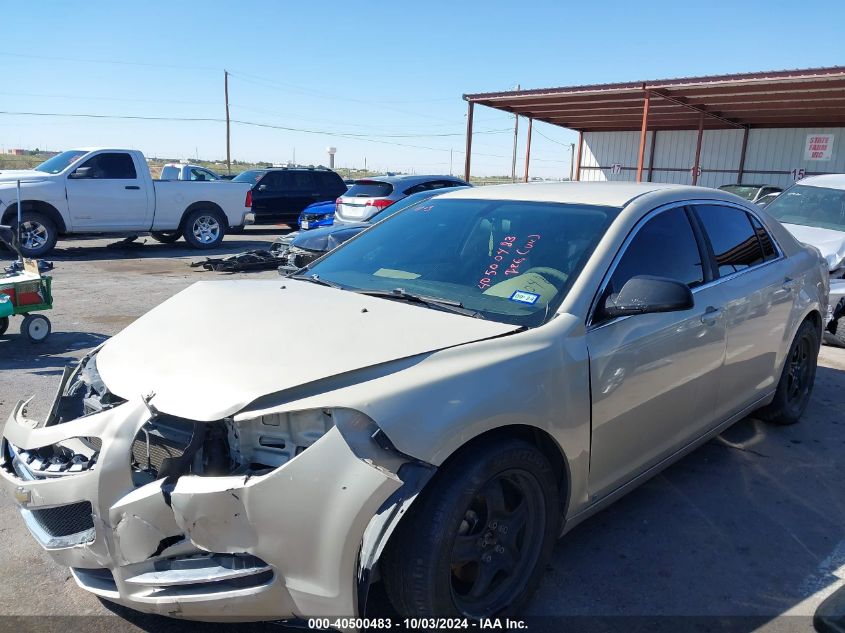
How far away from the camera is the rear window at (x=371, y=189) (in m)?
12.5

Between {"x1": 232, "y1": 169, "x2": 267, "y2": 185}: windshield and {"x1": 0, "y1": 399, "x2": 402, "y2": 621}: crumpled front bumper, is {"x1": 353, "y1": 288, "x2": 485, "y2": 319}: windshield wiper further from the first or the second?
{"x1": 232, "y1": 169, "x2": 267, "y2": 185}: windshield

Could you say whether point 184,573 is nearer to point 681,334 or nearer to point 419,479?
point 419,479

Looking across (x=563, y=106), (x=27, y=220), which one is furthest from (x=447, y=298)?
(x=563, y=106)

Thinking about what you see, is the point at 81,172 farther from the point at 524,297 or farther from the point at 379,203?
the point at 524,297

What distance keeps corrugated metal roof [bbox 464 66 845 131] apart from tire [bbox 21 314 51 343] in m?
13.6

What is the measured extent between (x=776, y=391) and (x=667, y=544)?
191 cm

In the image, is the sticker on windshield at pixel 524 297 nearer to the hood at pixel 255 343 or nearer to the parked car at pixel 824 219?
the hood at pixel 255 343

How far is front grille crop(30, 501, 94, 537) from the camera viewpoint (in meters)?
2.29

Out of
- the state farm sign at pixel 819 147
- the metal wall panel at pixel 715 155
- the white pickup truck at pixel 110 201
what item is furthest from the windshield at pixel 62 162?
the state farm sign at pixel 819 147

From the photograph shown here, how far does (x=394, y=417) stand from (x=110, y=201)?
12.8 metres

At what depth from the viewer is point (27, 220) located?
40.5 ft

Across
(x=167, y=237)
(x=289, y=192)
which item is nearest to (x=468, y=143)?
(x=289, y=192)

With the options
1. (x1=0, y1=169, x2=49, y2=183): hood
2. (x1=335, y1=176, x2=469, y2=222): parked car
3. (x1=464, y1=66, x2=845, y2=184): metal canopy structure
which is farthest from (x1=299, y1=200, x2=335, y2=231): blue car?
(x1=464, y1=66, x2=845, y2=184): metal canopy structure

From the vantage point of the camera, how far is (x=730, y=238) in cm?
404
